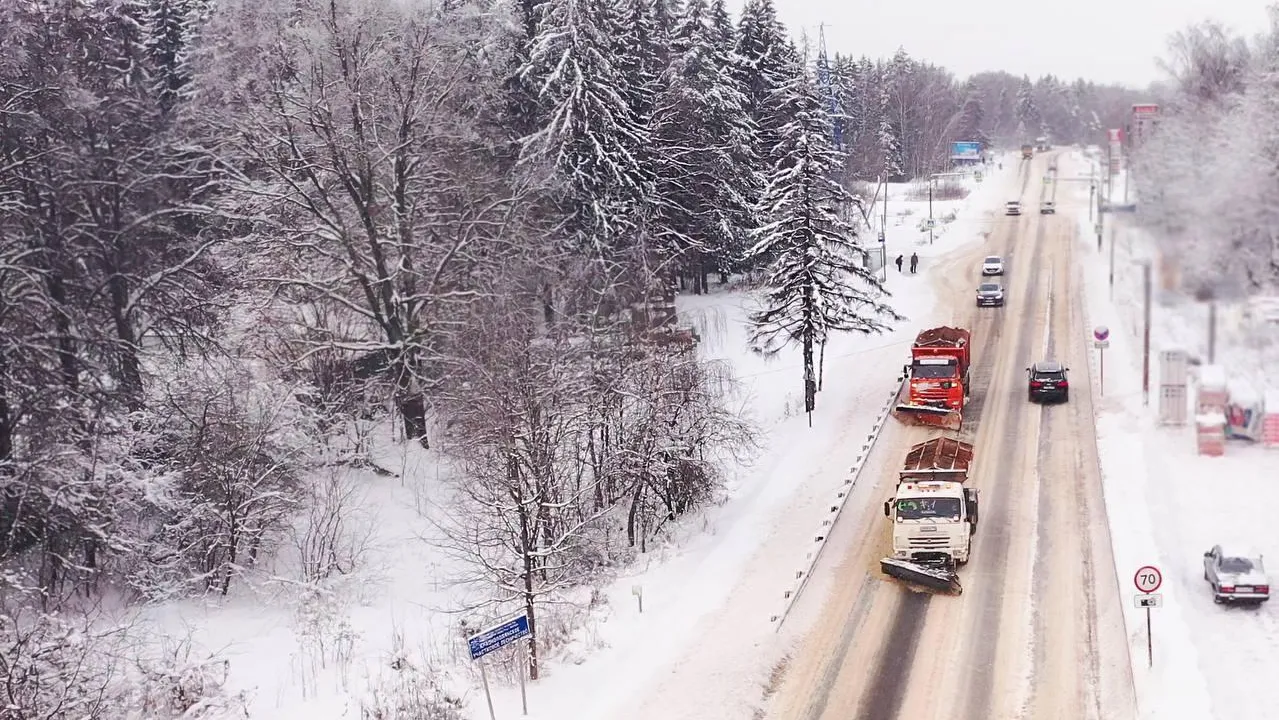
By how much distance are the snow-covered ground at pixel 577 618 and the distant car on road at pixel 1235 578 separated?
680cm

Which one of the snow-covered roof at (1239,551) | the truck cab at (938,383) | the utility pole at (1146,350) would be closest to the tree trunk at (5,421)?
the utility pole at (1146,350)

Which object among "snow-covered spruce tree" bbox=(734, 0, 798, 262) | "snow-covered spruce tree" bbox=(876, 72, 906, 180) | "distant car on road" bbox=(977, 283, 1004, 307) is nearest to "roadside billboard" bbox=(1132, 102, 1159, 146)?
"distant car on road" bbox=(977, 283, 1004, 307)

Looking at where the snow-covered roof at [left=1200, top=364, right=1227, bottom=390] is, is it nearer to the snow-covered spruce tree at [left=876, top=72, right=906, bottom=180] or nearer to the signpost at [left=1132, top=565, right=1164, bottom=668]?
the signpost at [left=1132, top=565, right=1164, bottom=668]

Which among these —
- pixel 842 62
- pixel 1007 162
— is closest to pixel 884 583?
pixel 1007 162

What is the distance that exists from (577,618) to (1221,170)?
17368 mm

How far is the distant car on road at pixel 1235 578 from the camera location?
1475 cm

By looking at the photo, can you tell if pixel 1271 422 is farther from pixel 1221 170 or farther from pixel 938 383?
pixel 938 383

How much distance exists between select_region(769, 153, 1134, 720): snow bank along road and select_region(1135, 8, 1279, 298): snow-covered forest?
243cm

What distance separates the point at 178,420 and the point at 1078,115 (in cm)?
2369

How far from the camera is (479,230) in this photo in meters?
37.7

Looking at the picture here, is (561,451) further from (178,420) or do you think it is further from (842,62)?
(842,62)

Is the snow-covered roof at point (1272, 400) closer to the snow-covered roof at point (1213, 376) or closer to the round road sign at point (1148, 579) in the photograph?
the snow-covered roof at point (1213, 376)

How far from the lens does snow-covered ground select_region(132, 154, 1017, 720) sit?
17516 mm

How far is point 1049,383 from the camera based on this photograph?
31.7 m
